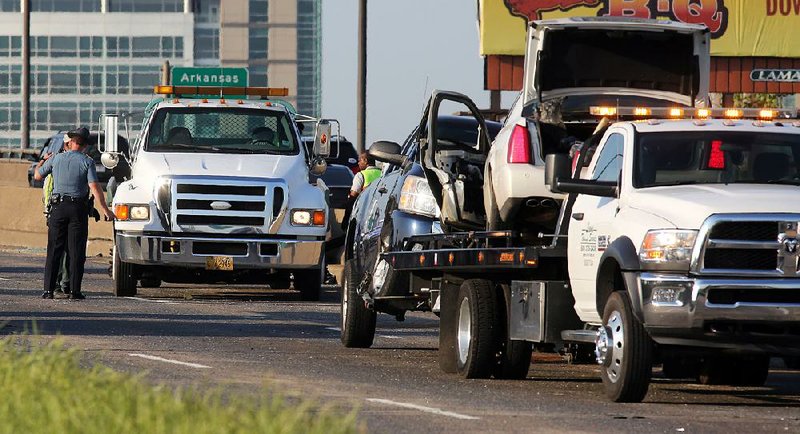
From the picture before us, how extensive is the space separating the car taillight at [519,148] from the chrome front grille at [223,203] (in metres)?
A: 8.63

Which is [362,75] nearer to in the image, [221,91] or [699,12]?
[699,12]

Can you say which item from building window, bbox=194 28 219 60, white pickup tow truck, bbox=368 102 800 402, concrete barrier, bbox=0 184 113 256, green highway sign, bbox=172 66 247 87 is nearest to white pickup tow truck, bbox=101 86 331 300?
green highway sign, bbox=172 66 247 87

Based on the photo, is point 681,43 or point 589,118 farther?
point 681,43

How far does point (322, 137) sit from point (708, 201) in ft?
38.7

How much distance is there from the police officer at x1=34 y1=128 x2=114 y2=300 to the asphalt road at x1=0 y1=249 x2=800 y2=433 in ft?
1.34

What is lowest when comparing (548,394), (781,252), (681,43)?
(548,394)

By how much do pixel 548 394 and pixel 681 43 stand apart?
13.8 ft

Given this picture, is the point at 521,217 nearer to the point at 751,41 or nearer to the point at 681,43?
the point at 681,43

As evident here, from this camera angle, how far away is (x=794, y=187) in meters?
12.8

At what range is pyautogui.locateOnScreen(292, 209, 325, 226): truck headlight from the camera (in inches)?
920

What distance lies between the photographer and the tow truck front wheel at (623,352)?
1225cm

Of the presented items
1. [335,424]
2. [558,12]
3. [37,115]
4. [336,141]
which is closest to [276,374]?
[335,424]

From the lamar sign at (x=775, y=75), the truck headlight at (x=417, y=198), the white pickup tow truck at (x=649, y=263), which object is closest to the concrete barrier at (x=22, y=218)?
the lamar sign at (x=775, y=75)

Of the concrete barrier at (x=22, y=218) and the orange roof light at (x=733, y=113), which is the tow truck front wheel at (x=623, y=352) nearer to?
the orange roof light at (x=733, y=113)
